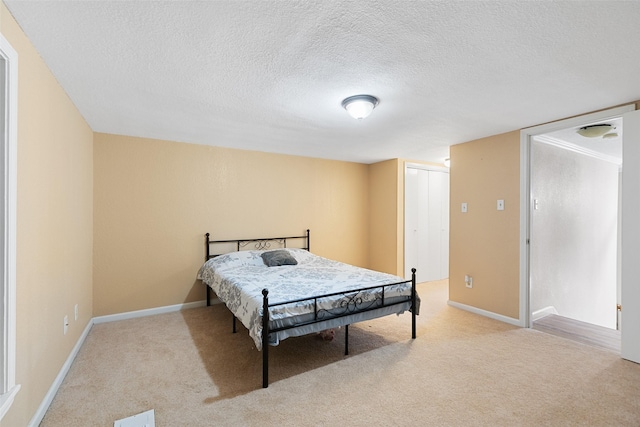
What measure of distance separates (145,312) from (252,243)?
158 cm

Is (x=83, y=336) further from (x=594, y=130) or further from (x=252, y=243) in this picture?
(x=594, y=130)

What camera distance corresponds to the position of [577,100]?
2.54 meters

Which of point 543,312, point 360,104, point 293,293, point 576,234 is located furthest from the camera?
point 576,234

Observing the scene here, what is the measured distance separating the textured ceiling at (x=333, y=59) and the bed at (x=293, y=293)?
1595mm

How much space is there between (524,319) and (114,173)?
5.01 m

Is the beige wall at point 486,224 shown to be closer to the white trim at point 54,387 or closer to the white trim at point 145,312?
the white trim at point 145,312

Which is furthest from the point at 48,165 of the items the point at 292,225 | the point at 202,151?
the point at 292,225

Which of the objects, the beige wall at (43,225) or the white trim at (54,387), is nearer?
the beige wall at (43,225)

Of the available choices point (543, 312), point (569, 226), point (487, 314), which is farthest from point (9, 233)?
point (569, 226)

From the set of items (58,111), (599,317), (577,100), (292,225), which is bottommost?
(599,317)

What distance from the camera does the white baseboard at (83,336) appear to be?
184 cm

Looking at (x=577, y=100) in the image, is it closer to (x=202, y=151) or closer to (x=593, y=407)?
(x=593, y=407)

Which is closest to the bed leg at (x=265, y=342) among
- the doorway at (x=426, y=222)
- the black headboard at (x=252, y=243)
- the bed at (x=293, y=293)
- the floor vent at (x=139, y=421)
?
the bed at (x=293, y=293)

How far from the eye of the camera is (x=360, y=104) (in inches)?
96.3
